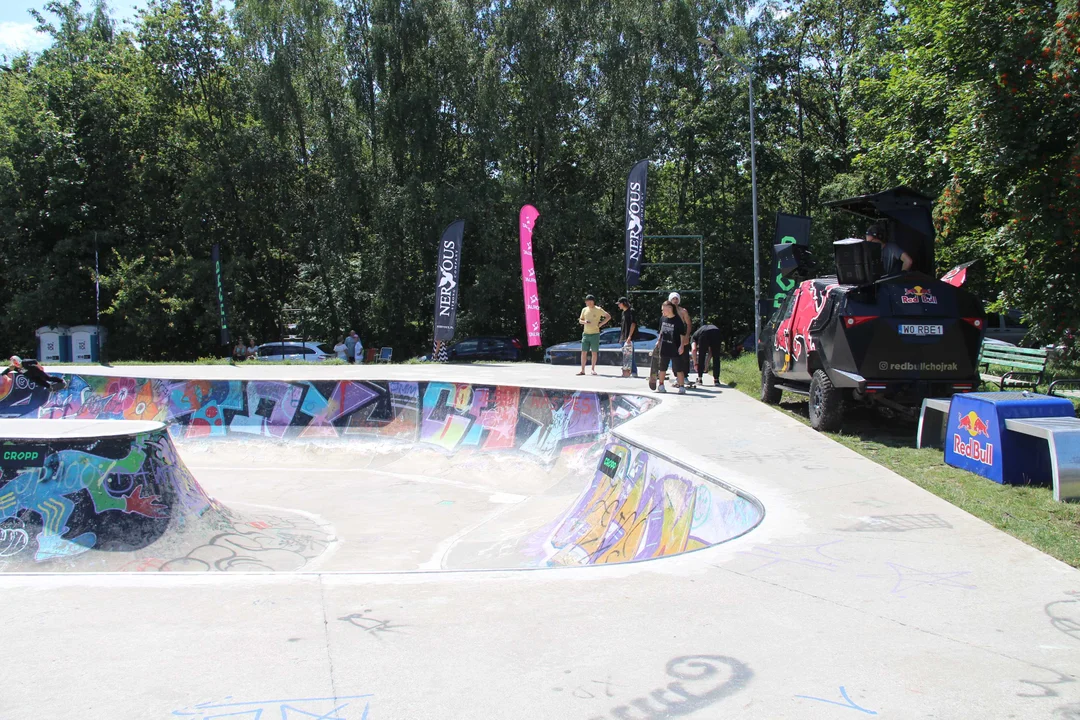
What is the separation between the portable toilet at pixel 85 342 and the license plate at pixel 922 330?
31.7 metres

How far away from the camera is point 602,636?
12.1 feet

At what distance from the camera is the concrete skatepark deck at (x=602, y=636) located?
10.0 feet

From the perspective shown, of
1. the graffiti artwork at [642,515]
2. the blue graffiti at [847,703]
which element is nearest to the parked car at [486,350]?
the graffiti artwork at [642,515]

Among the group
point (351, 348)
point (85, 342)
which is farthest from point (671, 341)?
point (85, 342)

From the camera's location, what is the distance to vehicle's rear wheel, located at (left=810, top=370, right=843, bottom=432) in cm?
952

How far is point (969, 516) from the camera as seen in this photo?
5.80 m

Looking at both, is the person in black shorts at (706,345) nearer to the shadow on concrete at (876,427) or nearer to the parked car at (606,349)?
the shadow on concrete at (876,427)

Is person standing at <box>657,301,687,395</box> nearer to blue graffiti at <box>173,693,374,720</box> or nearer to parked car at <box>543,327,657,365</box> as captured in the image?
parked car at <box>543,327,657,365</box>

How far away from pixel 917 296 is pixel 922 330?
1.32 ft

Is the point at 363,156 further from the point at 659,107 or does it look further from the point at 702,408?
the point at 702,408

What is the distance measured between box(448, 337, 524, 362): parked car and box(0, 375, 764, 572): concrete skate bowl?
11037mm

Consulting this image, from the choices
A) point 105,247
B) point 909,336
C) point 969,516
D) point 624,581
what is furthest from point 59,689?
point 105,247

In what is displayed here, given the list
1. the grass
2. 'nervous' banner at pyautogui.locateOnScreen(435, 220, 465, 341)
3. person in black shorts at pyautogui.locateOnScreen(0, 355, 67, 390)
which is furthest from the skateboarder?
person in black shorts at pyautogui.locateOnScreen(0, 355, 67, 390)

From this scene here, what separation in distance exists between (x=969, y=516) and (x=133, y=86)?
37.0 m
